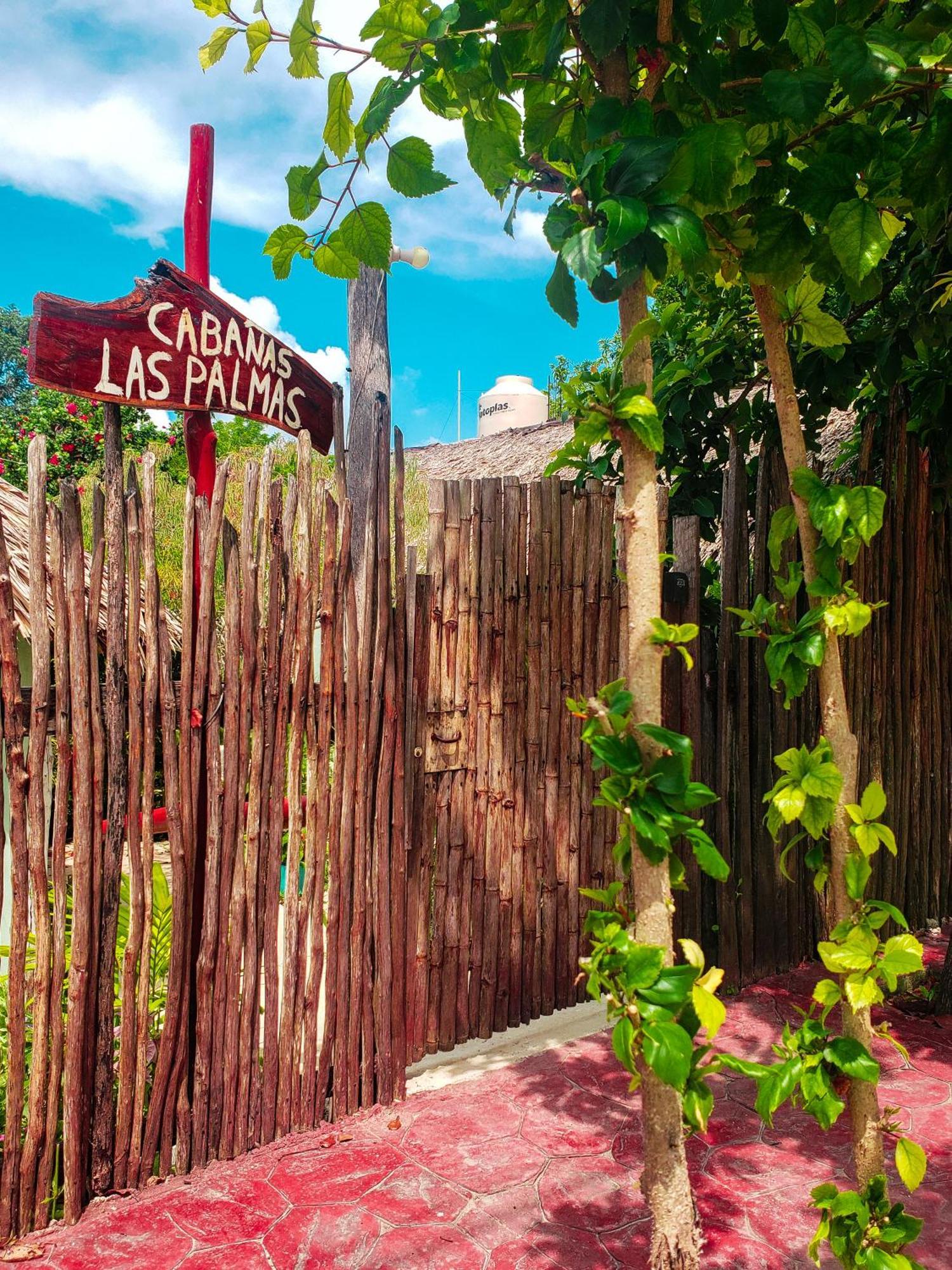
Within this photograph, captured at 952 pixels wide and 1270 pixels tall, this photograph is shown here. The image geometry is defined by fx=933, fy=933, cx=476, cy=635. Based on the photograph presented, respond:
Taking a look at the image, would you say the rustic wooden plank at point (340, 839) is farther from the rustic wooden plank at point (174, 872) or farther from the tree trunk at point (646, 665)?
the tree trunk at point (646, 665)

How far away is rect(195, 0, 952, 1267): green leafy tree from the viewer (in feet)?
4.43

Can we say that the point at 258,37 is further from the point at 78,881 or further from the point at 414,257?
the point at 414,257

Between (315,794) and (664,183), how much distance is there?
1.70 m

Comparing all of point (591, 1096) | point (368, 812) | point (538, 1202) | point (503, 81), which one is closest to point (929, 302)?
point (503, 81)

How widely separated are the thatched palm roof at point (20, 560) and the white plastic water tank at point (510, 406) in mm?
13116

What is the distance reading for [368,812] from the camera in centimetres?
262

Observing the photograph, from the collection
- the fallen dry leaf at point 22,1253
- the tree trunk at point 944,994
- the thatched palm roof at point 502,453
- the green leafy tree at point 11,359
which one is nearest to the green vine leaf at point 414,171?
the fallen dry leaf at point 22,1253

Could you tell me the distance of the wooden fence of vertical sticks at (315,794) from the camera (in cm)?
213

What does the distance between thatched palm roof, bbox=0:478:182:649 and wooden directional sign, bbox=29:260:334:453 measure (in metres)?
0.37

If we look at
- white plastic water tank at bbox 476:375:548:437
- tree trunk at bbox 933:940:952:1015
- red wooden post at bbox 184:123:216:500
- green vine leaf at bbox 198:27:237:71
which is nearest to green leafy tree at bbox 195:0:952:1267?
green vine leaf at bbox 198:27:237:71

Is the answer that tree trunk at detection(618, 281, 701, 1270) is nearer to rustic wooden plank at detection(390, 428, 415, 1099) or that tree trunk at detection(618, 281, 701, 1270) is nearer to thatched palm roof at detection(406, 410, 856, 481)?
rustic wooden plank at detection(390, 428, 415, 1099)

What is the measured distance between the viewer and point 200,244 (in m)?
2.41

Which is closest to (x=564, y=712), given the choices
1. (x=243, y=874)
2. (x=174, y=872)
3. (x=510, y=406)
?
(x=243, y=874)

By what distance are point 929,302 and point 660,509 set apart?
4.28 ft
